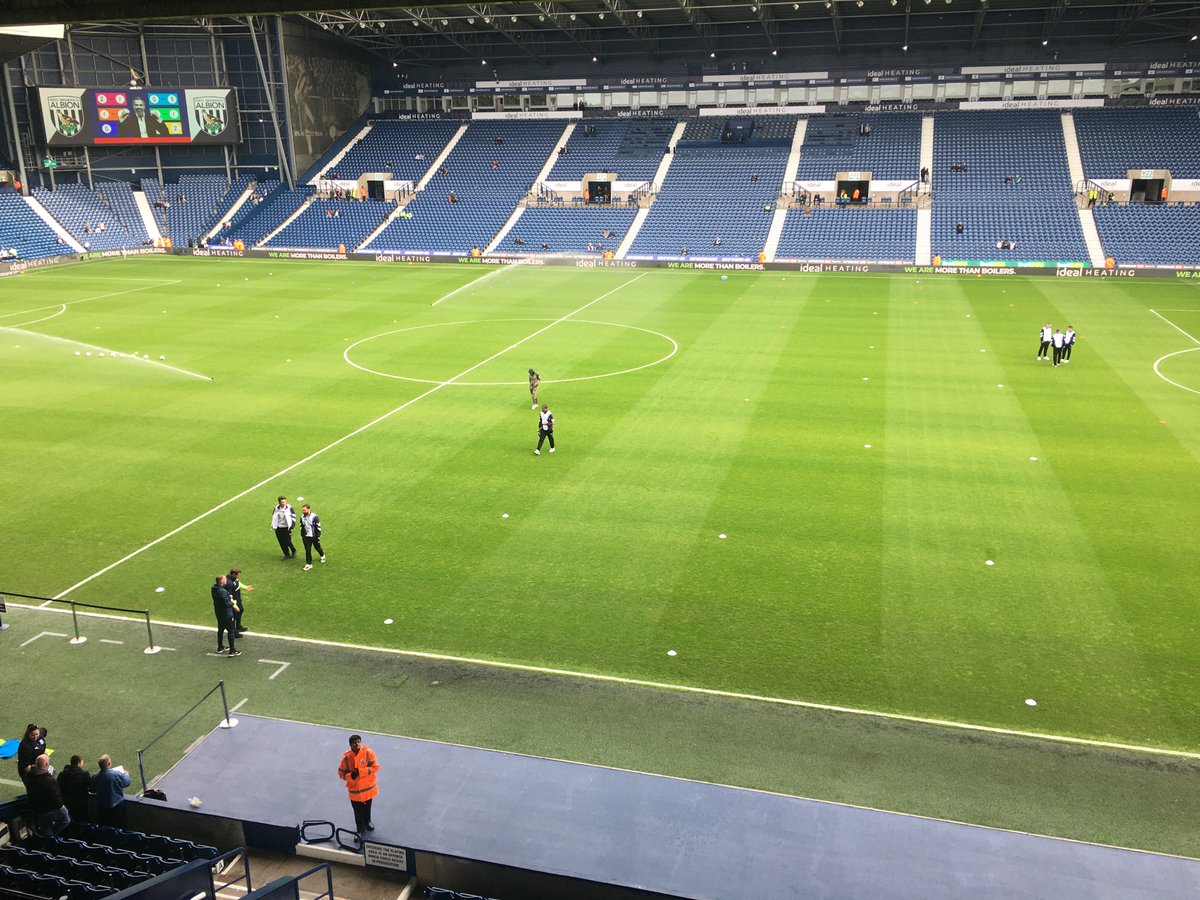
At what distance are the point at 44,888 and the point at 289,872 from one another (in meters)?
2.35

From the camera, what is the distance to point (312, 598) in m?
16.2

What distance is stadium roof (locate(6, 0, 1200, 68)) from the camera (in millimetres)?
60438

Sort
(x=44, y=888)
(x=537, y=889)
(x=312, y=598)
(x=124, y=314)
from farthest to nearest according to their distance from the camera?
(x=124, y=314), (x=312, y=598), (x=537, y=889), (x=44, y=888)

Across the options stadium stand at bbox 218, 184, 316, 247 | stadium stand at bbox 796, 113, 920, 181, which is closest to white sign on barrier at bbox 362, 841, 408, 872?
stadium stand at bbox 796, 113, 920, 181

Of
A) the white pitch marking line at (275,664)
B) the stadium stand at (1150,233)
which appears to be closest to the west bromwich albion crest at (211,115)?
the stadium stand at (1150,233)

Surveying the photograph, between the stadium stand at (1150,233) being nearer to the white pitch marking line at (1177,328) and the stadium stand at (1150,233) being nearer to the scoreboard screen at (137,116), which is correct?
the white pitch marking line at (1177,328)

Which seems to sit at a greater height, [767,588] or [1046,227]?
[1046,227]

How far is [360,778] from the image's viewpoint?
9.81 m

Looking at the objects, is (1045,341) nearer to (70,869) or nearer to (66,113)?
(70,869)

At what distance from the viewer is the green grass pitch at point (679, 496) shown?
47.1 feet

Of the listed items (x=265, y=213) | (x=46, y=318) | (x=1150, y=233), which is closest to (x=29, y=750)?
(x=46, y=318)

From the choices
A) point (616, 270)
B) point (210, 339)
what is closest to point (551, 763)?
point (210, 339)

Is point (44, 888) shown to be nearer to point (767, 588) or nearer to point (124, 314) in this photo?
point (767, 588)

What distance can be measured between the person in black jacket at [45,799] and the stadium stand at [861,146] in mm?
64673
